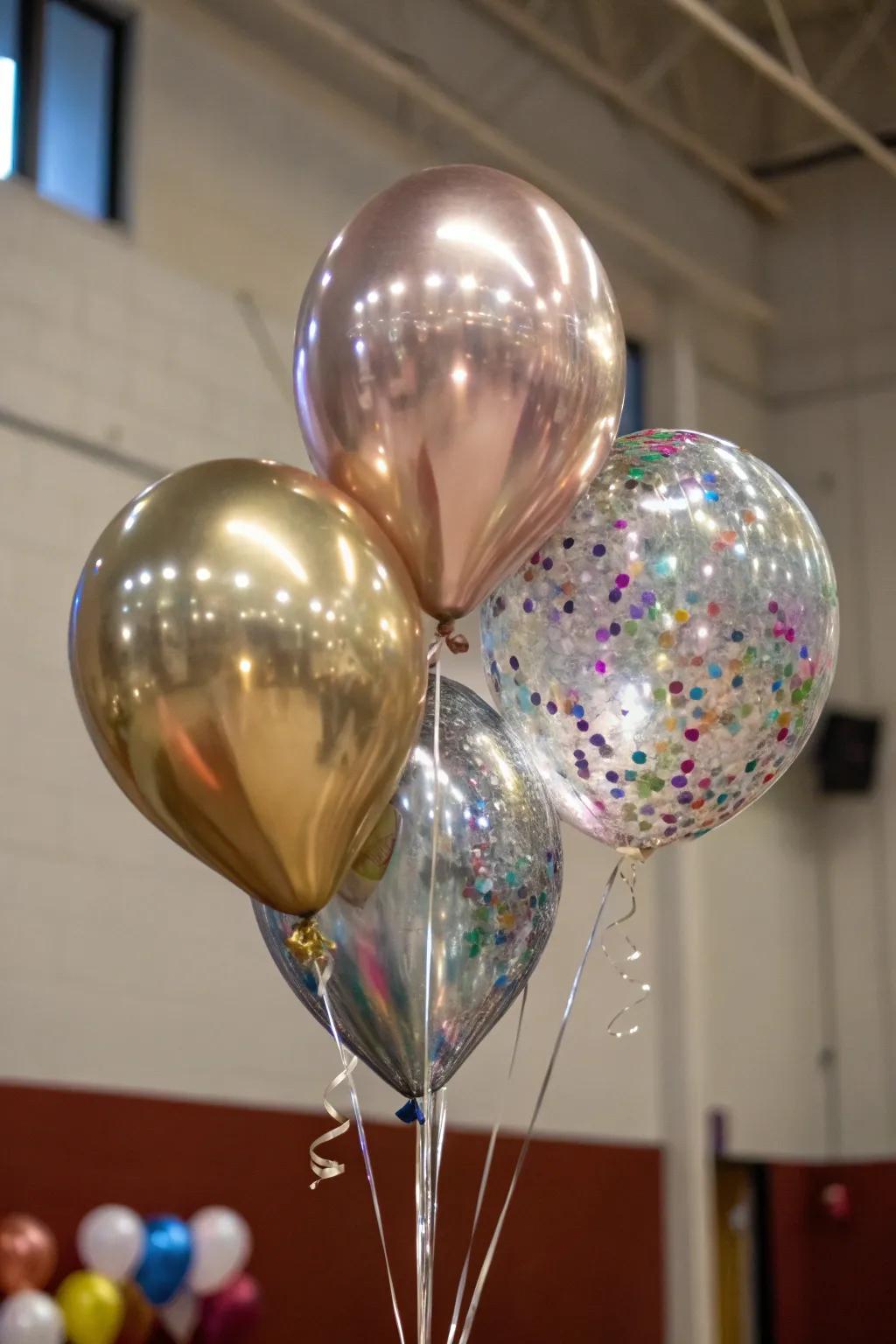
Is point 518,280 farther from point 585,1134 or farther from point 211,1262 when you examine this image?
point 585,1134

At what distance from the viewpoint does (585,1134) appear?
21.8 ft

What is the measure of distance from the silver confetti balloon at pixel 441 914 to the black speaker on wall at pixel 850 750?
240 inches

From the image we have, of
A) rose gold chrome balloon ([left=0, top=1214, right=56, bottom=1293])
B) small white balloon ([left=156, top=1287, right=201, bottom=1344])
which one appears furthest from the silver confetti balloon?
small white balloon ([left=156, top=1287, right=201, bottom=1344])

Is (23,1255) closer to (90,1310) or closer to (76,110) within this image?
(90,1310)

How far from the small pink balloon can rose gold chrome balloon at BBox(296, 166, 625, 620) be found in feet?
11.2

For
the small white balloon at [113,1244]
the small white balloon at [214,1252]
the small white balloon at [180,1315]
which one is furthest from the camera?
the small white balloon at [214,1252]

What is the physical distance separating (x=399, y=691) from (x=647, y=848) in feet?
1.75

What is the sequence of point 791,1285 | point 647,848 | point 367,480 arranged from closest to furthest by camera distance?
point 367,480 → point 647,848 → point 791,1285

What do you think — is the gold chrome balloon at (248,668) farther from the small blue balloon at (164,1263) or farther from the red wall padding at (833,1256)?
the red wall padding at (833,1256)

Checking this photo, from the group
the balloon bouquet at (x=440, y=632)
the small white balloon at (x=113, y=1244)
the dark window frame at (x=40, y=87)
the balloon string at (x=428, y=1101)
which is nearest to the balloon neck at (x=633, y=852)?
the balloon bouquet at (x=440, y=632)

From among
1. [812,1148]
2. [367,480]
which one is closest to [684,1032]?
[812,1148]

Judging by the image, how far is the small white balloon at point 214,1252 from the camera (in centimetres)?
456

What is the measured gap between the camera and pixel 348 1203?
18.1 ft

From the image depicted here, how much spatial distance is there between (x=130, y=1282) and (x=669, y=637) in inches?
124
